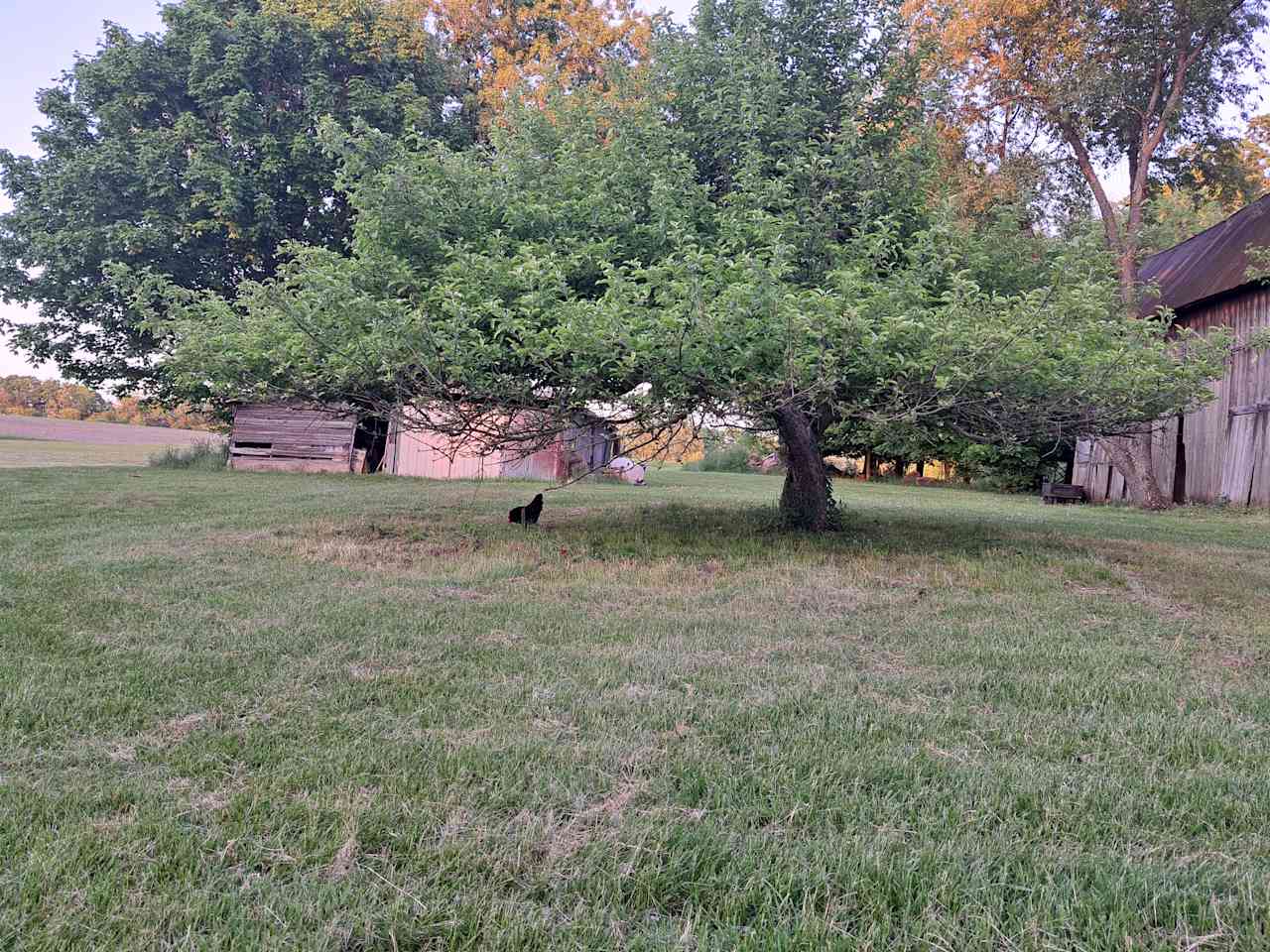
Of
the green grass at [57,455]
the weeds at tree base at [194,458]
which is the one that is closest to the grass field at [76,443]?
the green grass at [57,455]

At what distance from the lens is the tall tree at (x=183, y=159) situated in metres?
15.7

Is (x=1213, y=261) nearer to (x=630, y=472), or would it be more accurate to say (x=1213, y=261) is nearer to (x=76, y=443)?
(x=630, y=472)

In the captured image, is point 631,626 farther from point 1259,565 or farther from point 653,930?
point 1259,565

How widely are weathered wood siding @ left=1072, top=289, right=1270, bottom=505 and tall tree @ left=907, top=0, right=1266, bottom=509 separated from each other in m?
0.78

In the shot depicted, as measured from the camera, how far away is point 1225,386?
1200cm

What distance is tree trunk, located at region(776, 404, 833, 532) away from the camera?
7273 millimetres

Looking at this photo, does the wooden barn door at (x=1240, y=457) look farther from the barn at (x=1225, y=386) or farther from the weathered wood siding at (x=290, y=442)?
the weathered wood siding at (x=290, y=442)

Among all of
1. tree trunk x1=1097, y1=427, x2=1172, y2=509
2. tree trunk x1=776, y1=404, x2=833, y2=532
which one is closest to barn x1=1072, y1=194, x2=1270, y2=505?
tree trunk x1=1097, y1=427, x2=1172, y2=509

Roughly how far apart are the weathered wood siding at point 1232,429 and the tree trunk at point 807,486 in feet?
21.1

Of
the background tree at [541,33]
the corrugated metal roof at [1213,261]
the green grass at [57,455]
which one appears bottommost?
the green grass at [57,455]

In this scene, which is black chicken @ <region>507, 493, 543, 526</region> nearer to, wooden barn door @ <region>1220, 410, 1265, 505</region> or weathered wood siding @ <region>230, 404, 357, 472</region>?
wooden barn door @ <region>1220, 410, 1265, 505</region>

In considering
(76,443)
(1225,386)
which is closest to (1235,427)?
(1225,386)

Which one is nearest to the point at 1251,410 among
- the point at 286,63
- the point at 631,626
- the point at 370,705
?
the point at 631,626

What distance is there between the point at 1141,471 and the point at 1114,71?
22.1 feet
